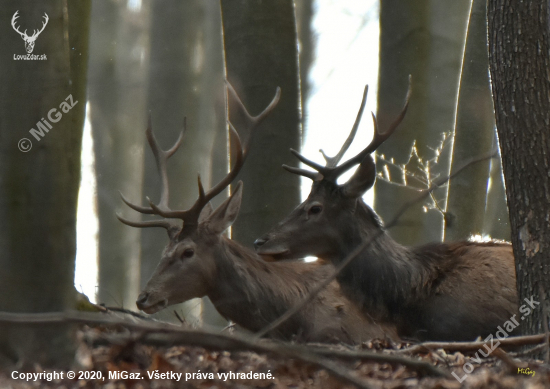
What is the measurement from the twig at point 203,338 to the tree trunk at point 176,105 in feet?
29.4

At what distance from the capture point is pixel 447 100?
1032cm

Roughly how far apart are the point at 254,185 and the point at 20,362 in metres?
3.54

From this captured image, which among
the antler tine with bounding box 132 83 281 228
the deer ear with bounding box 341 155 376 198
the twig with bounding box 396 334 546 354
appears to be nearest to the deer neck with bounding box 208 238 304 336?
the antler tine with bounding box 132 83 281 228

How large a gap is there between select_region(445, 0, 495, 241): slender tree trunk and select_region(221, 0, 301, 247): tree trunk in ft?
7.42

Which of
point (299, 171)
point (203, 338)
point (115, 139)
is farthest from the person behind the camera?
point (115, 139)

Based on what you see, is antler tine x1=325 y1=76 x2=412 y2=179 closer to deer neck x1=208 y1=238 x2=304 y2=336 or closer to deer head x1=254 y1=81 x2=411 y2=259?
deer head x1=254 y1=81 x2=411 y2=259

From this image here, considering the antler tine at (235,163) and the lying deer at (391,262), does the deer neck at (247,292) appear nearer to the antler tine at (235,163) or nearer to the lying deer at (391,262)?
the lying deer at (391,262)

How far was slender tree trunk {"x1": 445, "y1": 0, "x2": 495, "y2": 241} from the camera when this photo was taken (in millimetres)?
8398

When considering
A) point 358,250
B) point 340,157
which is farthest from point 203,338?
point 340,157

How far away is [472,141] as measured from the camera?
27.7ft

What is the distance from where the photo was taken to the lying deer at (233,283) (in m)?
6.48

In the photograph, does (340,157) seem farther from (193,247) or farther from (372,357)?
(372,357)

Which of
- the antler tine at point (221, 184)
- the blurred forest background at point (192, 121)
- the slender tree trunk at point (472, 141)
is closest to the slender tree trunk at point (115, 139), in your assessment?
the blurred forest background at point (192, 121)

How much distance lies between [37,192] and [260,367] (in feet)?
5.43
